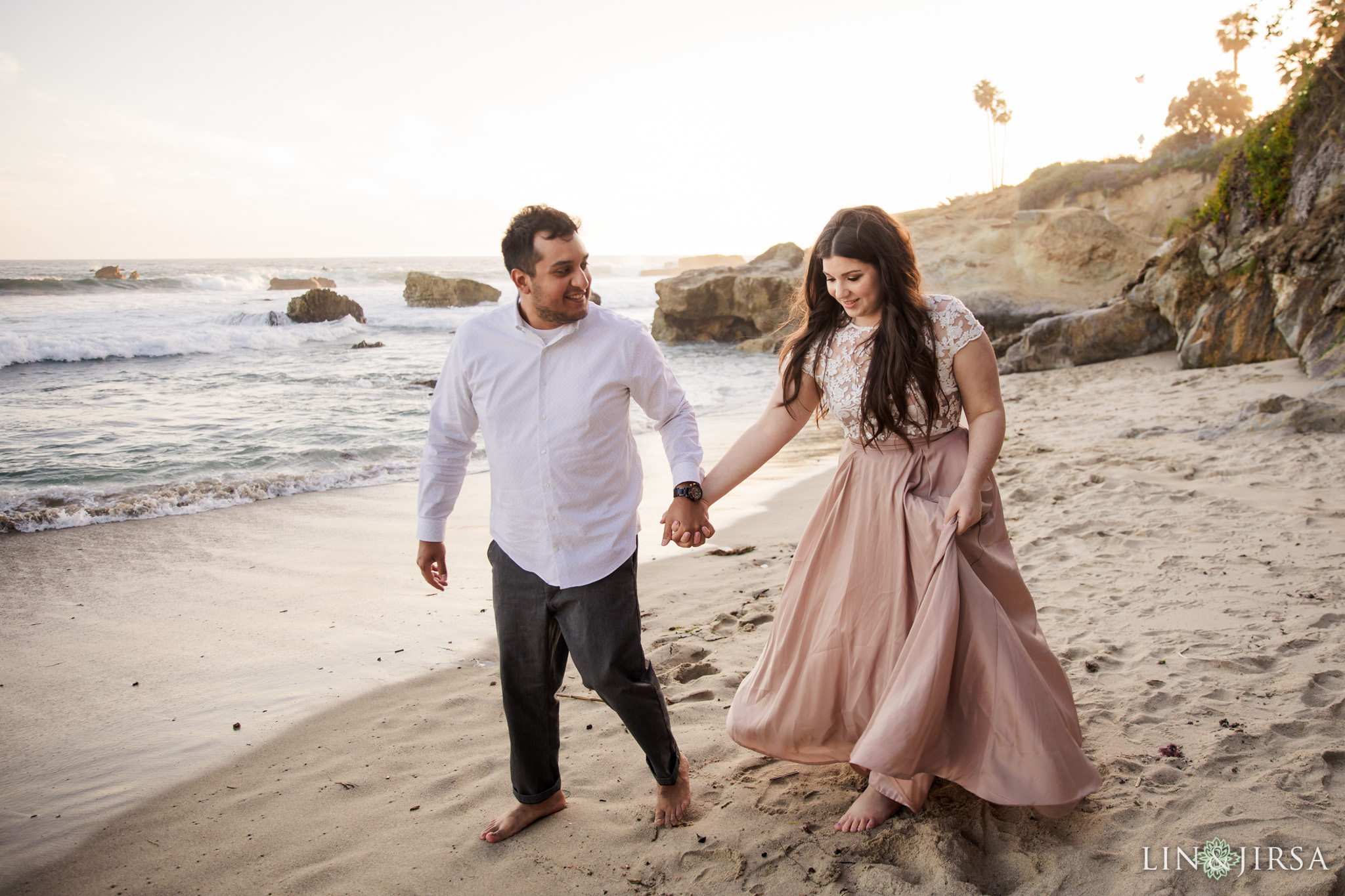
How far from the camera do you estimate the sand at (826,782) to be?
2.28 m

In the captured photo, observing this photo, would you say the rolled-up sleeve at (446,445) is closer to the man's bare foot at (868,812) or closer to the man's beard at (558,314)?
the man's beard at (558,314)

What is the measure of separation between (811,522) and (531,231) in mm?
1317

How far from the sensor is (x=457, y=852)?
2.62 m

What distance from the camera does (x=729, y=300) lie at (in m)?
24.1

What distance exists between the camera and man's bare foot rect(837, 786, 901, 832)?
2.46 metres

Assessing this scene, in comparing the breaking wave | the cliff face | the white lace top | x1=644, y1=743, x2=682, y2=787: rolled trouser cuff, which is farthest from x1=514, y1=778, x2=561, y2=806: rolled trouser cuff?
the breaking wave

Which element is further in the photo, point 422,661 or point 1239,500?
point 1239,500

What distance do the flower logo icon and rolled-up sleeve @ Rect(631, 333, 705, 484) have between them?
5.71 feet

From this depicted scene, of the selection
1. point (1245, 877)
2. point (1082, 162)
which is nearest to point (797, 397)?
point (1245, 877)

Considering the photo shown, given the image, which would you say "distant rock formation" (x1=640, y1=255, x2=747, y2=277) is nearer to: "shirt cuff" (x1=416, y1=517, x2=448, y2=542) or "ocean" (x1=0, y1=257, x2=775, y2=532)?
"ocean" (x1=0, y1=257, x2=775, y2=532)

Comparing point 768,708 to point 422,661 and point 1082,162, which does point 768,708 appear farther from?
point 1082,162

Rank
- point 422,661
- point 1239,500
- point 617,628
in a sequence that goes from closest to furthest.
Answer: point 617,628 < point 422,661 < point 1239,500

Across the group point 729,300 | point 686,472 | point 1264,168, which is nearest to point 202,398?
point 686,472

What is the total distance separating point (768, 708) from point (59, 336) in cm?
2044
